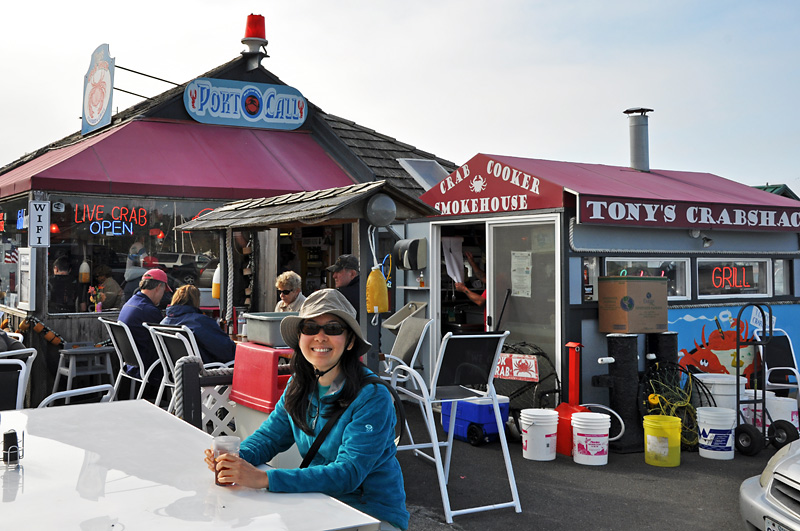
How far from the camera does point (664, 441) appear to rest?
6.30 m

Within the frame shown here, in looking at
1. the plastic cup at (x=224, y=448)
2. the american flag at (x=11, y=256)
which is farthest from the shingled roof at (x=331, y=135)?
the plastic cup at (x=224, y=448)

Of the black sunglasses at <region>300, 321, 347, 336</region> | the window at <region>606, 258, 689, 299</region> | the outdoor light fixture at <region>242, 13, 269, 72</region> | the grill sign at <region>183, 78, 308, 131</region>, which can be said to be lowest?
the black sunglasses at <region>300, 321, 347, 336</region>

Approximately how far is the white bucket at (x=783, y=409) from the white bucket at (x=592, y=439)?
1.93 meters

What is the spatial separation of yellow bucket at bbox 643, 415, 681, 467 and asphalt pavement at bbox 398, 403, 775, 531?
0.08 m

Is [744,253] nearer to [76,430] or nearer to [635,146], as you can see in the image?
[635,146]

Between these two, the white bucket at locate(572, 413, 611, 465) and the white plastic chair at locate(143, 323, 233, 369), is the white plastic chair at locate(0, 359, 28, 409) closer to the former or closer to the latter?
the white plastic chair at locate(143, 323, 233, 369)

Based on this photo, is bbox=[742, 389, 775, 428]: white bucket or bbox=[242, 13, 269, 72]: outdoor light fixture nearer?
bbox=[742, 389, 775, 428]: white bucket

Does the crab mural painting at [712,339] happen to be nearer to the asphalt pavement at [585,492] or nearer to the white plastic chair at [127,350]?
the asphalt pavement at [585,492]

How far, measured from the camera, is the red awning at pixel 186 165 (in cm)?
879

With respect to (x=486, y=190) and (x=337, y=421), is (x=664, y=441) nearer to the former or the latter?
(x=486, y=190)

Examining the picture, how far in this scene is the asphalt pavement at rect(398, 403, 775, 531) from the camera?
4992mm

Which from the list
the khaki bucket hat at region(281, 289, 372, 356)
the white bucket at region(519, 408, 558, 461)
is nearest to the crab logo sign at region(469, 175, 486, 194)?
the white bucket at region(519, 408, 558, 461)

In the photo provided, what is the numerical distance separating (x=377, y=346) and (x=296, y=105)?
278 inches

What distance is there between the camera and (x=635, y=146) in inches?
377
